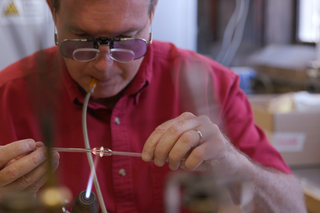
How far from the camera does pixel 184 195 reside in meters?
0.45

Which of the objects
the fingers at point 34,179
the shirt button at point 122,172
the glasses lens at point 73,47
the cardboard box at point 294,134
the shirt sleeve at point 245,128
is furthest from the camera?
the cardboard box at point 294,134

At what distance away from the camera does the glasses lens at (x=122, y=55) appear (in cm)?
57

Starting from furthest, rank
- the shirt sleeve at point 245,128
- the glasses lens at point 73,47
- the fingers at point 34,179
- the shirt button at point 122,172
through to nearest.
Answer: the shirt sleeve at point 245,128
the shirt button at point 122,172
the glasses lens at point 73,47
the fingers at point 34,179

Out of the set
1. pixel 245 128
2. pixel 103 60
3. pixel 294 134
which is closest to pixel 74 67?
pixel 103 60

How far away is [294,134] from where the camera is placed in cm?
114

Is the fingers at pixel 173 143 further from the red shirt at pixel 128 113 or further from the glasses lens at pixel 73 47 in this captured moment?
the glasses lens at pixel 73 47

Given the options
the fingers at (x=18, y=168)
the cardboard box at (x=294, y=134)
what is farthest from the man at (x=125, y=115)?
the cardboard box at (x=294, y=134)

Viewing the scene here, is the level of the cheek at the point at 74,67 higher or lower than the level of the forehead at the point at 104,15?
lower

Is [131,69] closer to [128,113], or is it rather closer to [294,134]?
[128,113]

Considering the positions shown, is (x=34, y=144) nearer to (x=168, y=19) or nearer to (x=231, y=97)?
(x=231, y=97)

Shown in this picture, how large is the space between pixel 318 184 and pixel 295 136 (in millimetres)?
218

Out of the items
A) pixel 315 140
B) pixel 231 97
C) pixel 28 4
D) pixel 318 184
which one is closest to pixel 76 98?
pixel 28 4

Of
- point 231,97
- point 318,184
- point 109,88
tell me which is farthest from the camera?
point 318,184

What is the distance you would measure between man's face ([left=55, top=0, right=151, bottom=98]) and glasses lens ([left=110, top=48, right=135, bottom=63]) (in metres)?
0.01
